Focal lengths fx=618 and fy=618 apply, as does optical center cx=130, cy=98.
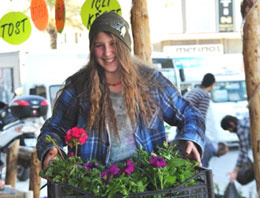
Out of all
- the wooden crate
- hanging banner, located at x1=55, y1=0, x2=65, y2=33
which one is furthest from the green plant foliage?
hanging banner, located at x1=55, y1=0, x2=65, y2=33

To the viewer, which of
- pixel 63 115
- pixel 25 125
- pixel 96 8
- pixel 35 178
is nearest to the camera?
pixel 63 115

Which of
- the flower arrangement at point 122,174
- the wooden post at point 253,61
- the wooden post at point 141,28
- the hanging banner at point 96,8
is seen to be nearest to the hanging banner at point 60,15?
the hanging banner at point 96,8

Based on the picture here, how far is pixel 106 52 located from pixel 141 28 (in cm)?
234

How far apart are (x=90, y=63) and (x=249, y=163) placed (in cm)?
551

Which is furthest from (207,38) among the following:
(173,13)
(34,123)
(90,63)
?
(90,63)

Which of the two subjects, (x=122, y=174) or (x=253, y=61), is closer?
(x=122, y=174)

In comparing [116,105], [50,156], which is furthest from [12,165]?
[50,156]

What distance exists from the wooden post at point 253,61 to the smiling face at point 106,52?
1167mm

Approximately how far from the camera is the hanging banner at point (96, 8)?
5641 mm

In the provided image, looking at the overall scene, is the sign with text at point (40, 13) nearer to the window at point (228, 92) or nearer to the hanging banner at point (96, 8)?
the hanging banner at point (96, 8)

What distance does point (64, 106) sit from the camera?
9.75 ft

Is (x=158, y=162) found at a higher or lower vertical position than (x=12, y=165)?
higher

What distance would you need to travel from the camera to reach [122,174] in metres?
2.24

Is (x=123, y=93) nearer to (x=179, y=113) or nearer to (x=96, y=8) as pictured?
(x=179, y=113)
